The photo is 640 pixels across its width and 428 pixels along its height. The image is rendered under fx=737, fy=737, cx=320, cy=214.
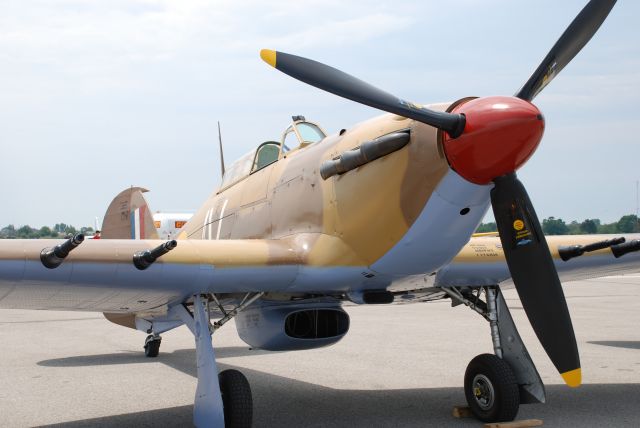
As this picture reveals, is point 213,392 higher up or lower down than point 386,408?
higher up

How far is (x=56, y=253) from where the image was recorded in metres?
4.98

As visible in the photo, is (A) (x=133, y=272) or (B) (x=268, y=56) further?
(A) (x=133, y=272)

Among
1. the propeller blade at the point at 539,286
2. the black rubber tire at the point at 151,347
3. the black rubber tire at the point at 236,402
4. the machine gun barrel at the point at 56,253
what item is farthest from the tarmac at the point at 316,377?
the machine gun barrel at the point at 56,253

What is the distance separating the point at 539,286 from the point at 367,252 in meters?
1.29

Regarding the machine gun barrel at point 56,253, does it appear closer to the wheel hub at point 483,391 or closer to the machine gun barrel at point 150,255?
the machine gun barrel at point 150,255

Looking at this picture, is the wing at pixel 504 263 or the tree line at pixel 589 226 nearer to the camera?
the wing at pixel 504 263

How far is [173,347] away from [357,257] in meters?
7.14

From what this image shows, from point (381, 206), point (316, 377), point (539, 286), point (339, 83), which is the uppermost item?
point (339, 83)

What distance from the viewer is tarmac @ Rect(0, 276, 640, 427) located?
6.64 m

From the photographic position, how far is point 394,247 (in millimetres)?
5508

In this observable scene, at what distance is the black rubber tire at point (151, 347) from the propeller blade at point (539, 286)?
6.54 m

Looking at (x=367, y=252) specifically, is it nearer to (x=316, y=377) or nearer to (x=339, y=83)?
(x=339, y=83)

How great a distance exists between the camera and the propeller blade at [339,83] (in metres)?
4.96

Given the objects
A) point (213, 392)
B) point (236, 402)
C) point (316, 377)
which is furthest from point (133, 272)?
point (316, 377)
